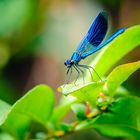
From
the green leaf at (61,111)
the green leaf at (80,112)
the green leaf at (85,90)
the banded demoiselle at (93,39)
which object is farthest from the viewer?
the banded demoiselle at (93,39)

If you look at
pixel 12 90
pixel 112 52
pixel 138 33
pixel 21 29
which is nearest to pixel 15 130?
pixel 112 52

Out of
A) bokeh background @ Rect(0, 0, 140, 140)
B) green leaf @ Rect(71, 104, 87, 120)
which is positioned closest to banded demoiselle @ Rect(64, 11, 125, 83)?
green leaf @ Rect(71, 104, 87, 120)

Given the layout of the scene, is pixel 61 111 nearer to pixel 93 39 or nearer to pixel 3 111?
pixel 93 39

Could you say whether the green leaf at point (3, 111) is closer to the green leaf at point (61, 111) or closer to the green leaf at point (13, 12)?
the green leaf at point (61, 111)

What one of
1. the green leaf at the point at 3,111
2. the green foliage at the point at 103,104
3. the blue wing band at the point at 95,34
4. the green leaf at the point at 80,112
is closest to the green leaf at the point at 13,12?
the blue wing band at the point at 95,34

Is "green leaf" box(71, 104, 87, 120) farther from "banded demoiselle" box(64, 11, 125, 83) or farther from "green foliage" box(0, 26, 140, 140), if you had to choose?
"banded demoiselle" box(64, 11, 125, 83)

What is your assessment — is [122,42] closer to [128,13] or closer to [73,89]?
[73,89]
